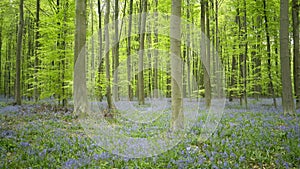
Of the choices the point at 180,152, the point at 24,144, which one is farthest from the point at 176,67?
the point at 24,144

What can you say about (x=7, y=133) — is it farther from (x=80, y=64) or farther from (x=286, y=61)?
(x=286, y=61)

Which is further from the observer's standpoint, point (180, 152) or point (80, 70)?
point (80, 70)

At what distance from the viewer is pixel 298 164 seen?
496 centimetres

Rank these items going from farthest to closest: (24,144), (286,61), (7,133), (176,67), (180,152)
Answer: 1. (286,61)
2. (176,67)
3. (7,133)
4. (24,144)
5. (180,152)

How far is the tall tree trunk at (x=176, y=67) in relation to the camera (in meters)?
7.90

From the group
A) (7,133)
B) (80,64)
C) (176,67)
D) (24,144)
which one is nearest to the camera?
(24,144)

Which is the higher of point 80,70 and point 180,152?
point 80,70

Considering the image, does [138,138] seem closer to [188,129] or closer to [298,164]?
[188,129]

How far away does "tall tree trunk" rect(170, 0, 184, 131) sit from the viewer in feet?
25.9

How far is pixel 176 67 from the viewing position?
805cm

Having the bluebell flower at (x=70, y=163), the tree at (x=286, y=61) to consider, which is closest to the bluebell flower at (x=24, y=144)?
the bluebell flower at (x=70, y=163)

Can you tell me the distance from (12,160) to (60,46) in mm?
11120

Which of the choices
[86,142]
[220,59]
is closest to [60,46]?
[86,142]

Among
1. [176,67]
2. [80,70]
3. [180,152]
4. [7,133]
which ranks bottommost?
[180,152]
